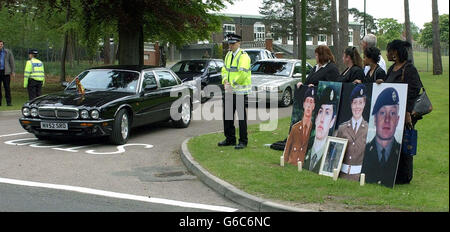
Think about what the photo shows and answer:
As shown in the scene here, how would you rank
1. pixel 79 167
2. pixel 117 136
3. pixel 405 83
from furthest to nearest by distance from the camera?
pixel 117 136
pixel 79 167
pixel 405 83

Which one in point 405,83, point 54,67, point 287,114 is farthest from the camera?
point 54,67

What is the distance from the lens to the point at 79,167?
870 cm

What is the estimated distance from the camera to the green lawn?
6.12 m

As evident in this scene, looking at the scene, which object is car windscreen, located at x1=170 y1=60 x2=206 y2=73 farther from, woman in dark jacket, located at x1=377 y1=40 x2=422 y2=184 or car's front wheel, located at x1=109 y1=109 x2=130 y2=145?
woman in dark jacket, located at x1=377 y1=40 x2=422 y2=184

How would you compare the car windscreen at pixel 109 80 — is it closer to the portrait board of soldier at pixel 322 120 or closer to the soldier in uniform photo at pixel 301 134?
the soldier in uniform photo at pixel 301 134

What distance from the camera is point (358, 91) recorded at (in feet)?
24.3

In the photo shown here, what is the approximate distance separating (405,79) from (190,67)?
15.1m

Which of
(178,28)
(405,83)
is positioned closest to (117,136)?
(405,83)

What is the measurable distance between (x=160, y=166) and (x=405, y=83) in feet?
13.4

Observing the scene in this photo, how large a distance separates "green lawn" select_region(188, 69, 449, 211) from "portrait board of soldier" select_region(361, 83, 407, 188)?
210 millimetres

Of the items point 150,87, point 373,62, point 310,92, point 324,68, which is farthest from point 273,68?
point 373,62

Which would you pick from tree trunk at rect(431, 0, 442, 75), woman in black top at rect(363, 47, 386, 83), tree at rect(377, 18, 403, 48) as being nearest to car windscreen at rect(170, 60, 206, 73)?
woman in black top at rect(363, 47, 386, 83)

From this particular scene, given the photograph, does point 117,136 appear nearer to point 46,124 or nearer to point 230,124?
point 46,124
